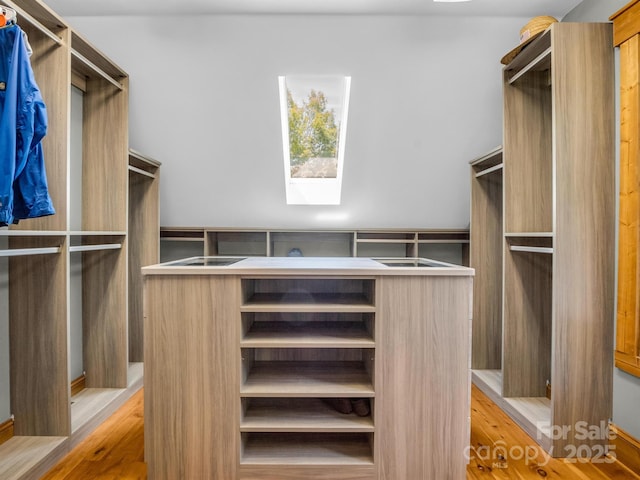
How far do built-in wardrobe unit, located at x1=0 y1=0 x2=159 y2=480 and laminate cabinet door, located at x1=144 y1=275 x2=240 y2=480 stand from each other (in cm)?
74

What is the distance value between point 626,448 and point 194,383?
2248mm

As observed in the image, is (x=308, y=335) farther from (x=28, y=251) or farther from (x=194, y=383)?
(x=28, y=251)

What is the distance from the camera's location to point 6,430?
2.03 metres

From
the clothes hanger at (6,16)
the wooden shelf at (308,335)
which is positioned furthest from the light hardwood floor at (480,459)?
the clothes hanger at (6,16)

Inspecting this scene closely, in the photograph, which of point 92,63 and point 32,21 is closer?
point 32,21

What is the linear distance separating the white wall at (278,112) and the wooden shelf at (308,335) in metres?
1.81

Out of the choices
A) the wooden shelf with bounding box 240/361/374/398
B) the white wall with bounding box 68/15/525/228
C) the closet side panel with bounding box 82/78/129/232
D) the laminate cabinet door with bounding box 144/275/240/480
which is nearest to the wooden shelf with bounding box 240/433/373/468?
the laminate cabinet door with bounding box 144/275/240/480

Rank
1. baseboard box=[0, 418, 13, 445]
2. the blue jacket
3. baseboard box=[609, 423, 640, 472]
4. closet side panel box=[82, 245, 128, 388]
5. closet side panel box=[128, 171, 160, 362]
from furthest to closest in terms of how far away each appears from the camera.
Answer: closet side panel box=[128, 171, 160, 362]
closet side panel box=[82, 245, 128, 388]
baseboard box=[0, 418, 13, 445]
baseboard box=[609, 423, 640, 472]
the blue jacket

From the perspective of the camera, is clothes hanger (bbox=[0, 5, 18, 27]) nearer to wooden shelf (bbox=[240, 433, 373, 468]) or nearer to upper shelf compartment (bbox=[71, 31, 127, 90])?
upper shelf compartment (bbox=[71, 31, 127, 90])

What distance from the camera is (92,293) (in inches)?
109

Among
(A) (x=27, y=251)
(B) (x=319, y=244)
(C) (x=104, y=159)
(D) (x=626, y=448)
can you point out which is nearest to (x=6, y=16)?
(A) (x=27, y=251)

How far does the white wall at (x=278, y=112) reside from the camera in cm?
310

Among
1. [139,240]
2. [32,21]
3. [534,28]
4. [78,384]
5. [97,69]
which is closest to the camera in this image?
[32,21]

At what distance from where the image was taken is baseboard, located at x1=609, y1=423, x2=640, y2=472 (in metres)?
1.89
